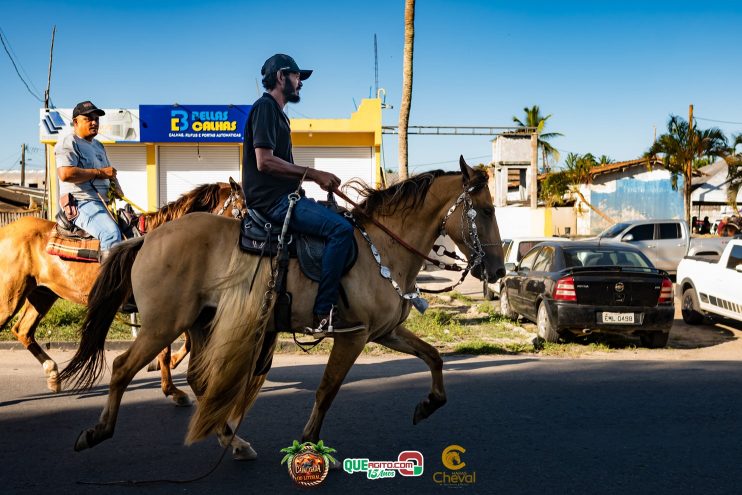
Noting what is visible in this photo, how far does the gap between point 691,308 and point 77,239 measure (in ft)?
36.4

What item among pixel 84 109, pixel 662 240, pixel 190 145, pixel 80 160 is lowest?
pixel 662 240

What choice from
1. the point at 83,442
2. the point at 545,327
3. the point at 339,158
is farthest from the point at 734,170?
the point at 83,442

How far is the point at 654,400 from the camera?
21.1ft

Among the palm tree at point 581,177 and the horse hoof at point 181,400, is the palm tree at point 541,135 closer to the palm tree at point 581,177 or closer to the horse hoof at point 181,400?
the palm tree at point 581,177

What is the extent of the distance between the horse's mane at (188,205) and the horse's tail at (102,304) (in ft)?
5.64

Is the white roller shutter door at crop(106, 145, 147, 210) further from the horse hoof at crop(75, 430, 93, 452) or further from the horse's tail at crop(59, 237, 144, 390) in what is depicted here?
the horse hoof at crop(75, 430, 93, 452)

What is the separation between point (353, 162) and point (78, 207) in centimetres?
1790

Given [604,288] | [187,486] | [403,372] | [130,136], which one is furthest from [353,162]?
[187,486]

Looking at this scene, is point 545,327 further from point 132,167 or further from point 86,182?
point 132,167

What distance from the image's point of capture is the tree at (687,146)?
128 feet

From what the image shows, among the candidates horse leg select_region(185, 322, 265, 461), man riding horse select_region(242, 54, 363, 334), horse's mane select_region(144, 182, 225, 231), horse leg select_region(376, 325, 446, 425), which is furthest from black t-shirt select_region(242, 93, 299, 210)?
horse's mane select_region(144, 182, 225, 231)

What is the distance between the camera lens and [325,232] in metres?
4.45

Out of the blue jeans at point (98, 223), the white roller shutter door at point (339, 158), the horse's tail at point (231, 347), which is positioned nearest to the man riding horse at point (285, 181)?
the horse's tail at point (231, 347)

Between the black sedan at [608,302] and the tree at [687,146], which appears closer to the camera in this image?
the black sedan at [608,302]
